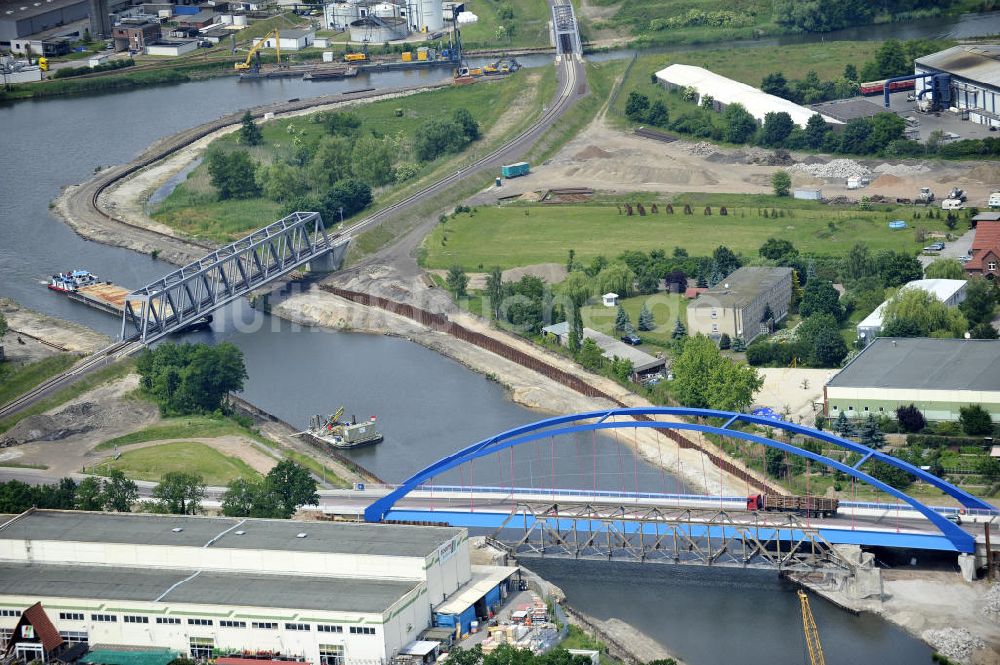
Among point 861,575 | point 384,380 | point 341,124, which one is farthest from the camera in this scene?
point 341,124

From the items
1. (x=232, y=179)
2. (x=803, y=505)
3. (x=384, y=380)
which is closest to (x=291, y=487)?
(x=803, y=505)

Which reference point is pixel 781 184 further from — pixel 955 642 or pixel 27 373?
pixel 955 642

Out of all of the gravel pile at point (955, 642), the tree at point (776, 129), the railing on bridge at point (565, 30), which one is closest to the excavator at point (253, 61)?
the railing on bridge at point (565, 30)

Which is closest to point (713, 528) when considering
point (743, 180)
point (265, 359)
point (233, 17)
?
point (265, 359)

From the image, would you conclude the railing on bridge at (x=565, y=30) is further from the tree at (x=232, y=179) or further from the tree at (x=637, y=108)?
the tree at (x=232, y=179)

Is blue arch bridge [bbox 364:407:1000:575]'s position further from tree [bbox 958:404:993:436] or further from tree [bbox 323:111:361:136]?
tree [bbox 323:111:361:136]

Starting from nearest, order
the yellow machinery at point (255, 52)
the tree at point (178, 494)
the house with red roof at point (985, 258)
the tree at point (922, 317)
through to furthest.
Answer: the tree at point (178, 494) → the tree at point (922, 317) → the house with red roof at point (985, 258) → the yellow machinery at point (255, 52)

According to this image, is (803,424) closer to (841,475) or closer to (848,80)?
(841,475)
